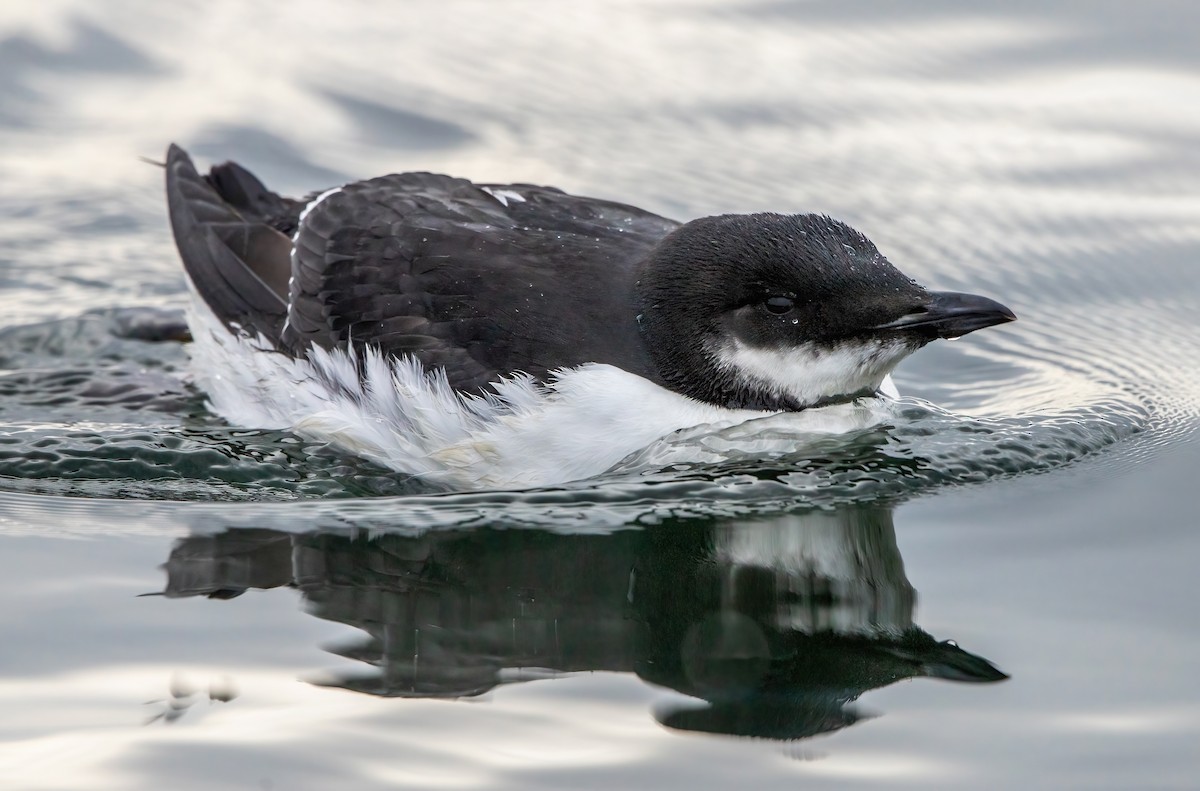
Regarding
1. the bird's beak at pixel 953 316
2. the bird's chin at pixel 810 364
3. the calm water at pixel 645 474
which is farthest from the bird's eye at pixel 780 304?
the calm water at pixel 645 474

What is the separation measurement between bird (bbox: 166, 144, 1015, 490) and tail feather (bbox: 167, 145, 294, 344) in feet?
1.52

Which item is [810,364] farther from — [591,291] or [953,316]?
[591,291]

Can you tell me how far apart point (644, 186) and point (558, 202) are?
2941 mm

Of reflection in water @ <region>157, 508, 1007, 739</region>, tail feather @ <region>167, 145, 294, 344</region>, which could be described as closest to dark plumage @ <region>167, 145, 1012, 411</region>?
tail feather @ <region>167, 145, 294, 344</region>

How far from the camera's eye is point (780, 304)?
627 cm

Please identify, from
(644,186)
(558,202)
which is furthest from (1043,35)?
(558,202)

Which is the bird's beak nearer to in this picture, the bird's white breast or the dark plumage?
the dark plumage

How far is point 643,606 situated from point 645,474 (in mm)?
1096

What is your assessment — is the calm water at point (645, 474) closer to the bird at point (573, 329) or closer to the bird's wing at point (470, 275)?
the bird at point (573, 329)

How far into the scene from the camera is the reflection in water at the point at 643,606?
4777 mm

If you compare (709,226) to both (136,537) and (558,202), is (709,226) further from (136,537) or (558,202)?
(136,537)

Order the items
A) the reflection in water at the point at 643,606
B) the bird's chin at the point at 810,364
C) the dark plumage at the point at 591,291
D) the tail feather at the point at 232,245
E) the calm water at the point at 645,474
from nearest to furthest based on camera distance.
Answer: the calm water at the point at 645,474
the reflection in water at the point at 643,606
the dark plumage at the point at 591,291
the bird's chin at the point at 810,364
the tail feather at the point at 232,245

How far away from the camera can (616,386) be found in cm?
628

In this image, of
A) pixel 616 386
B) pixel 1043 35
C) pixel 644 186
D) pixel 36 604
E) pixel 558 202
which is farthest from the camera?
pixel 1043 35
